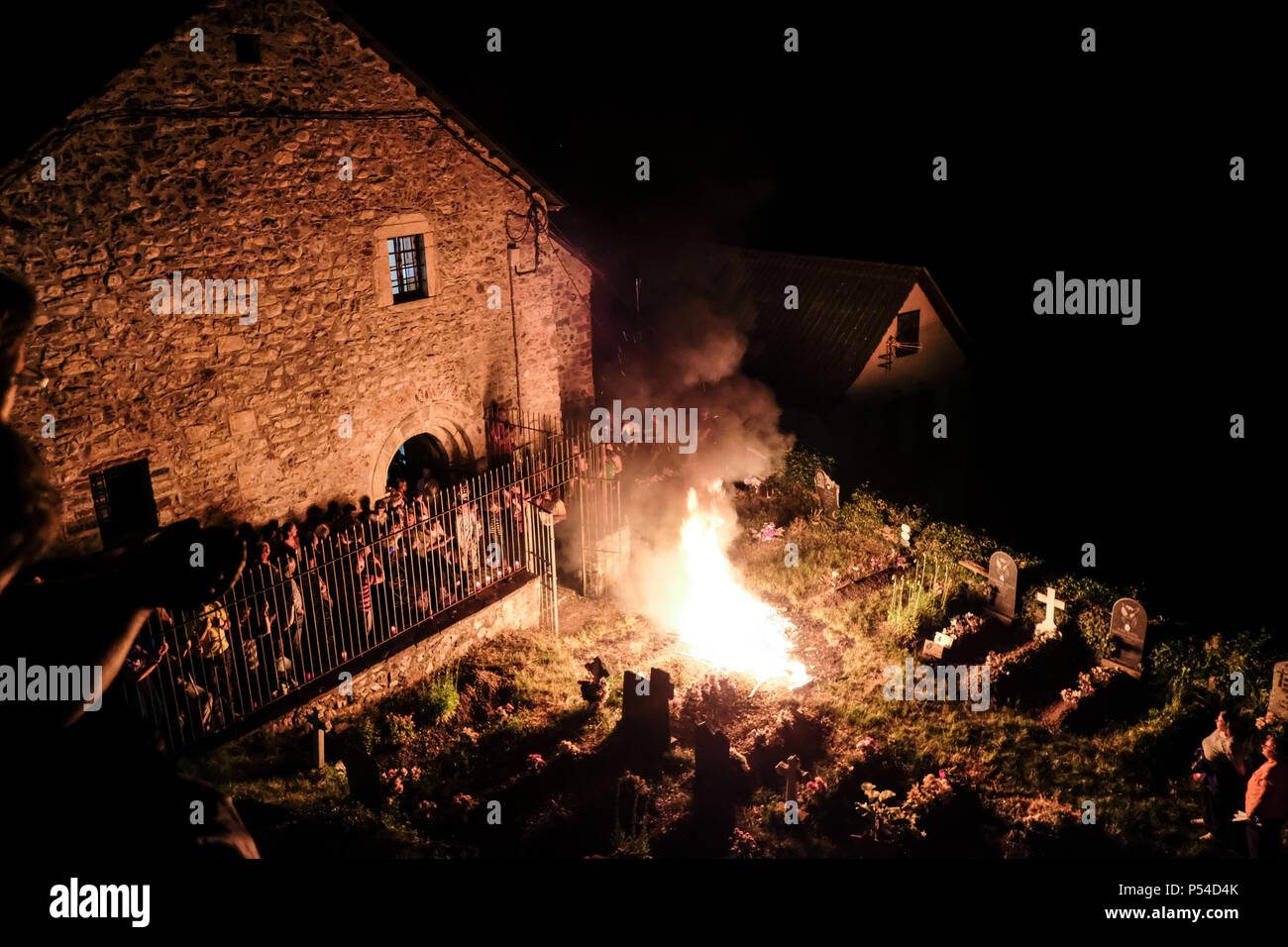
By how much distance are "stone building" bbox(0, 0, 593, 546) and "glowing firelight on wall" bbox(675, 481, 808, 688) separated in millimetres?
4461

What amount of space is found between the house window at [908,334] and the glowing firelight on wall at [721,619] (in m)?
7.15

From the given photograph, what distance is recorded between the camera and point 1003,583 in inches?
533

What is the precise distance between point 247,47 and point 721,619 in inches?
423

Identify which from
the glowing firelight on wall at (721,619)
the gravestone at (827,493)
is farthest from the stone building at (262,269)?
the gravestone at (827,493)

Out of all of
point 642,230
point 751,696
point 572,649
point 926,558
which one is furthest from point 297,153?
point 642,230

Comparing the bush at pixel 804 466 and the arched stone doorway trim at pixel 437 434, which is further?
the bush at pixel 804 466

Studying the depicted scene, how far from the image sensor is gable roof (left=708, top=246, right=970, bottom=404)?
21.2 meters

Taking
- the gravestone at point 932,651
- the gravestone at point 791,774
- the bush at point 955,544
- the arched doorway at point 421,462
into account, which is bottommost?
the gravestone at point 791,774

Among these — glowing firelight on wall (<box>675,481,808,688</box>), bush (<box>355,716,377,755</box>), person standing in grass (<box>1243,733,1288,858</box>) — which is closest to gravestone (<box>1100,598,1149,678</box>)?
person standing in grass (<box>1243,733,1288,858</box>)

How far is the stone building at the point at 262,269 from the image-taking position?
436 inches

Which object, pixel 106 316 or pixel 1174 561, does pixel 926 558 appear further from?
pixel 106 316

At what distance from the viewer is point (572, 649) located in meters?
14.1

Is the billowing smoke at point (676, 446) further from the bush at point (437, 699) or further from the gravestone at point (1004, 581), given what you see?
the gravestone at point (1004, 581)

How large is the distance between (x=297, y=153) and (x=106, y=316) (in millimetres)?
3444
